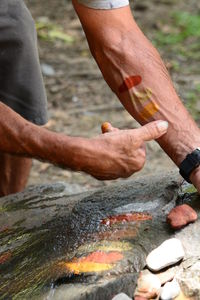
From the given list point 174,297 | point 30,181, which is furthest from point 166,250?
point 30,181

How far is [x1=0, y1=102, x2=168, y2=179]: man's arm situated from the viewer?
8.04ft

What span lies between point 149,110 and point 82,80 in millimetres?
3159

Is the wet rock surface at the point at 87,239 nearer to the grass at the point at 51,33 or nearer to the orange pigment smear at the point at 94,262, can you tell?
the orange pigment smear at the point at 94,262

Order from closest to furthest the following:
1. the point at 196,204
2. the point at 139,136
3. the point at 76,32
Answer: the point at 139,136
the point at 196,204
the point at 76,32

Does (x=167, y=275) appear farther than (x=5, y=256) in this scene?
No

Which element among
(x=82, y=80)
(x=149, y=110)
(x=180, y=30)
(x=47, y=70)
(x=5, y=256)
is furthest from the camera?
(x=180, y=30)

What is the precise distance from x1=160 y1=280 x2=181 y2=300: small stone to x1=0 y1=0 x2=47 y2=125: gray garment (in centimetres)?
153

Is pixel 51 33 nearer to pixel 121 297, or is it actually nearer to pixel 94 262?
pixel 94 262

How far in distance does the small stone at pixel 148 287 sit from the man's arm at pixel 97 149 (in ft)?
1.24

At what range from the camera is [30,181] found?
4629 mm

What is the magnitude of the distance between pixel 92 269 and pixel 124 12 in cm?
111

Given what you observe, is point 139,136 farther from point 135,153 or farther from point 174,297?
point 174,297

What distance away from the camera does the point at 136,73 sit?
2.89m

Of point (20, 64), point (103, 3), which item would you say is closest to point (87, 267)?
point (103, 3)
